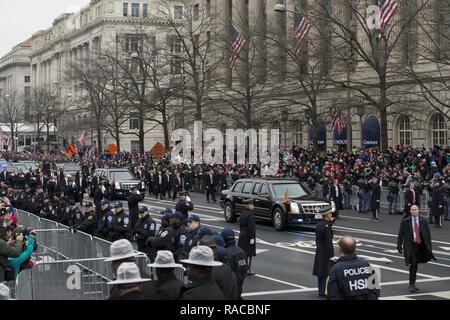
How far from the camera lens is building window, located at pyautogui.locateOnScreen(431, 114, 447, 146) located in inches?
1682

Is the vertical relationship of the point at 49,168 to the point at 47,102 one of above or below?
below

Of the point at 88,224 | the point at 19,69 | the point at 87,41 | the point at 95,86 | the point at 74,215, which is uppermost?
the point at 19,69

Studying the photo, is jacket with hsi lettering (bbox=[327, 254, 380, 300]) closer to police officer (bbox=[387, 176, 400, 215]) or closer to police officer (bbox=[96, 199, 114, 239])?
police officer (bbox=[96, 199, 114, 239])

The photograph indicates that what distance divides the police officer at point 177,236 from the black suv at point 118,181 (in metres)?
24.3

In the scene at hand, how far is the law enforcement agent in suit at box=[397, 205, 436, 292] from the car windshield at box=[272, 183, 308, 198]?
34.6ft

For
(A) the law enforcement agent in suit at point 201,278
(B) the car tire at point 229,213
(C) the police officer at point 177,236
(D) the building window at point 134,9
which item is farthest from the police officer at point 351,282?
(D) the building window at point 134,9

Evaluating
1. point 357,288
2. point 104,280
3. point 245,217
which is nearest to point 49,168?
point 245,217

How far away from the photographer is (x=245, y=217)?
15.8m

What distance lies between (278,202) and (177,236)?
465 inches

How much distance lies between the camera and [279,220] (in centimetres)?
2425

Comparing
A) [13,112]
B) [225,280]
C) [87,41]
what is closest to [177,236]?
[225,280]

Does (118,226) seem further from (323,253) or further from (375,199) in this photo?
(375,199)
